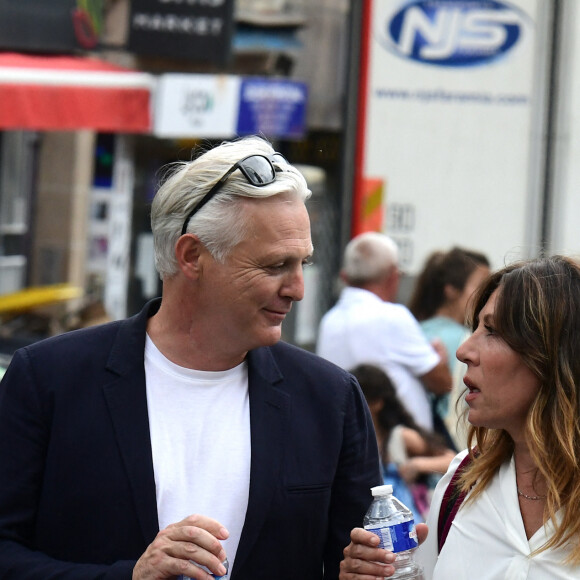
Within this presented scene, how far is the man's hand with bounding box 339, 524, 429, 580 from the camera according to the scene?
2623 mm

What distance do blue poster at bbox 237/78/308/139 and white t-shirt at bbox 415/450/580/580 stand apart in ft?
28.8

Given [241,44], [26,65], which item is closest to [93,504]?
[26,65]

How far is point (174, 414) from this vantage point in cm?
284

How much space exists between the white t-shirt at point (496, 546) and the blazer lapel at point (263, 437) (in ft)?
1.34

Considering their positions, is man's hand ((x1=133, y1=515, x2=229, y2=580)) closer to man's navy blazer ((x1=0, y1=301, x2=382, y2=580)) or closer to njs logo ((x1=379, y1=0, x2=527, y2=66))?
man's navy blazer ((x1=0, y1=301, x2=382, y2=580))

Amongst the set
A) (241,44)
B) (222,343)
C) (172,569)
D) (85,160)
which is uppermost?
(241,44)

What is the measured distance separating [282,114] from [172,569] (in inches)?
401

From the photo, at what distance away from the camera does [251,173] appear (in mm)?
2818

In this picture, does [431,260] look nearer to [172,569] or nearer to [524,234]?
[524,234]

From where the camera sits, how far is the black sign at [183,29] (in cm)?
1181

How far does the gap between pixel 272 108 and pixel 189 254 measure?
9436 millimetres

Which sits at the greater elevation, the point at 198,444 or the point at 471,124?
the point at 471,124

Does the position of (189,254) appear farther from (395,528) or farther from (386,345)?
(386,345)

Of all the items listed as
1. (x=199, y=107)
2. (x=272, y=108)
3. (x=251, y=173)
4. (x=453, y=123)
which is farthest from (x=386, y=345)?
(x=272, y=108)
